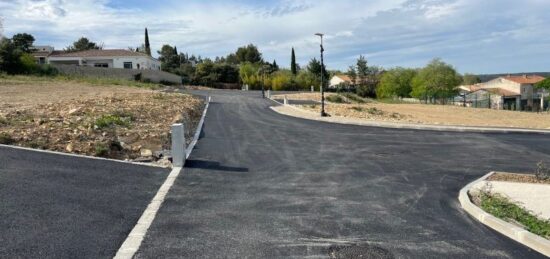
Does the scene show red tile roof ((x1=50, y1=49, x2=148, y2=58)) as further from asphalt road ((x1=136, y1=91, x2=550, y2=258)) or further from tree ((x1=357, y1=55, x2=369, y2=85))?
asphalt road ((x1=136, y1=91, x2=550, y2=258))

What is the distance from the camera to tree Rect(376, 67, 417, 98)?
91.2 meters

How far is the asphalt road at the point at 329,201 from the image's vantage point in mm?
6449

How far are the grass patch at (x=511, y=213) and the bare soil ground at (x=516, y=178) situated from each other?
6.77ft

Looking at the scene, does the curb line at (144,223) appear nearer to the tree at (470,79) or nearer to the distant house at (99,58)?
the distant house at (99,58)

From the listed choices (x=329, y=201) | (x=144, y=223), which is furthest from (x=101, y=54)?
(x=144, y=223)

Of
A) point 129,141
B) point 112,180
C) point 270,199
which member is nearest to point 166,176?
point 112,180

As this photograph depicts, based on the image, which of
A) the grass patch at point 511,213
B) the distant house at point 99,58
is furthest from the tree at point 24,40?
the grass patch at point 511,213

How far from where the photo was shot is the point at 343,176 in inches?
439

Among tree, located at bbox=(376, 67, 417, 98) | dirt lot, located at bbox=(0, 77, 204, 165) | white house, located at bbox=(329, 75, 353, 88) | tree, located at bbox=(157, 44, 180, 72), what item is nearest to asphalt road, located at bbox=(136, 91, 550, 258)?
dirt lot, located at bbox=(0, 77, 204, 165)

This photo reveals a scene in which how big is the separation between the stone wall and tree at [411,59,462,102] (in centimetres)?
4314

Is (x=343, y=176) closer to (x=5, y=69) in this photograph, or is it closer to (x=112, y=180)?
(x=112, y=180)

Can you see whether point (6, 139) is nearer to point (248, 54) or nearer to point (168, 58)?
point (168, 58)

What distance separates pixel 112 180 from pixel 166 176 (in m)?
1.26

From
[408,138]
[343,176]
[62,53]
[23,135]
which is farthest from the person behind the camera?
[62,53]
